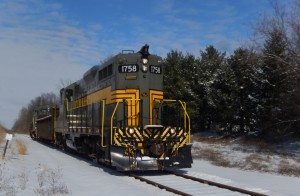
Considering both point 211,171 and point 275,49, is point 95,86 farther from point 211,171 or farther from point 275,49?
point 275,49

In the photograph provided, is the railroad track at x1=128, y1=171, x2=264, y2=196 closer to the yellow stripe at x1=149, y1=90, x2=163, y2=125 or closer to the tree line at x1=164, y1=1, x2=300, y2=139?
the yellow stripe at x1=149, y1=90, x2=163, y2=125

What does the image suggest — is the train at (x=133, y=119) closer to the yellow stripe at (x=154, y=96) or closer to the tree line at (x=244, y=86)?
the yellow stripe at (x=154, y=96)

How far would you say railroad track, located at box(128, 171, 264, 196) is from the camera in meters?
8.91

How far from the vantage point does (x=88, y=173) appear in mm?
12680

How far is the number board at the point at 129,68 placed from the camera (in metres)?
13.5

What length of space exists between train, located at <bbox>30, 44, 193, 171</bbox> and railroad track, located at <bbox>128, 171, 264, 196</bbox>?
1.62ft

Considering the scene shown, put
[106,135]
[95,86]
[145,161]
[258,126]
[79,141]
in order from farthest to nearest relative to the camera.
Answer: [258,126], [79,141], [95,86], [106,135], [145,161]

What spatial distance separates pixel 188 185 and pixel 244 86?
22185 mm

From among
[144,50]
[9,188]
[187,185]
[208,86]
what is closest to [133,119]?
[144,50]

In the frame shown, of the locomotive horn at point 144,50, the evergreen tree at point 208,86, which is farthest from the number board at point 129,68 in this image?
the evergreen tree at point 208,86

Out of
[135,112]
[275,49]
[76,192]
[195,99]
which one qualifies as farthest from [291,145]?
[76,192]

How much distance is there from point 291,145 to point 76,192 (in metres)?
19.1

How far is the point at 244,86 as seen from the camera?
102 feet

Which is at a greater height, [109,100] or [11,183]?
[109,100]
